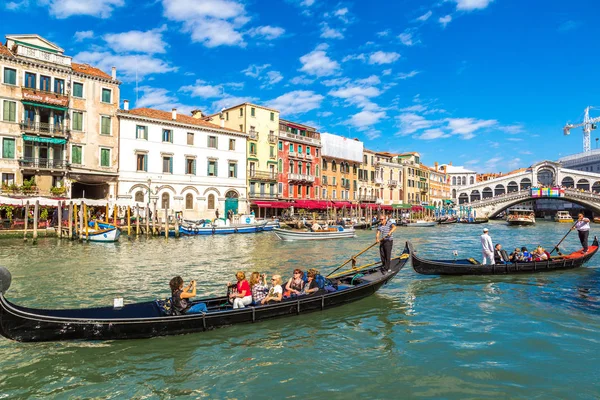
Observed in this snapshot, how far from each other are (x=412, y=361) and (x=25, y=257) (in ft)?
49.0

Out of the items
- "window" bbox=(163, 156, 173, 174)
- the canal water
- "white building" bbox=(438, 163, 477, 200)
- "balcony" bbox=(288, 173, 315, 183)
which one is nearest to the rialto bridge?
"white building" bbox=(438, 163, 477, 200)

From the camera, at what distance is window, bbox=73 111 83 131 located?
2723cm

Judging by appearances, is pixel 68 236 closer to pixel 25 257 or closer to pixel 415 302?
pixel 25 257

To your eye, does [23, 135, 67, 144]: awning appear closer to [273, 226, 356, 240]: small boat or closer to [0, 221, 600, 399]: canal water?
[273, 226, 356, 240]: small boat

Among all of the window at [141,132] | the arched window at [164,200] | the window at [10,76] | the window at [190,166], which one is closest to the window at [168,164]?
the window at [190,166]

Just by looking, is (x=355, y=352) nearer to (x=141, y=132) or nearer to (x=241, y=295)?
(x=241, y=295)

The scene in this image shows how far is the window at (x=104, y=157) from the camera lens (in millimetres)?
28341

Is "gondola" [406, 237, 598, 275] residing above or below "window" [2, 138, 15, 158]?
below

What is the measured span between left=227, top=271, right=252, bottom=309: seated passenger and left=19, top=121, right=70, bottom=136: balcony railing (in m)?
24.3

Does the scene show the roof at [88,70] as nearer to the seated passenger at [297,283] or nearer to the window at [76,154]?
the window at [76,154]

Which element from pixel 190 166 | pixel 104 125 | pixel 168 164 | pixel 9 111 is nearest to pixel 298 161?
pixel 190 166

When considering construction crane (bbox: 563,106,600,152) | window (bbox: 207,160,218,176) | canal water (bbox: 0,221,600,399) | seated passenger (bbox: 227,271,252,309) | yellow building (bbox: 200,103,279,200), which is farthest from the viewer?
construction crane (bbox: 563,106,600,152)

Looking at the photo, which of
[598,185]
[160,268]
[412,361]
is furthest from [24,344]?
[598,185]

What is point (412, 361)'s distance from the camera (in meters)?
6.09
